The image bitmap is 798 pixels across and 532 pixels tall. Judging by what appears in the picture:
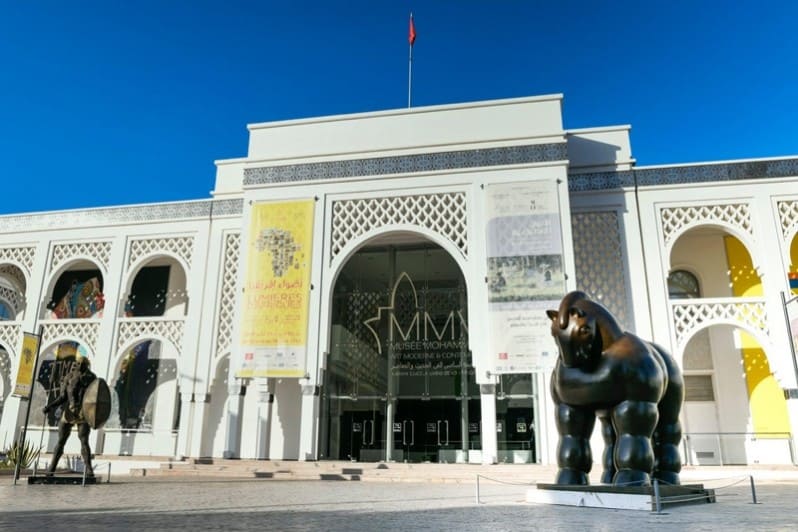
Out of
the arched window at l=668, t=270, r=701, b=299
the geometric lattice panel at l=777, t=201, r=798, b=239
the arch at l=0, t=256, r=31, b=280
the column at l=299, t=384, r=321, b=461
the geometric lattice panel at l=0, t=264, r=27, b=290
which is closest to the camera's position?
the column at l=299, t=384, r=321, b=461

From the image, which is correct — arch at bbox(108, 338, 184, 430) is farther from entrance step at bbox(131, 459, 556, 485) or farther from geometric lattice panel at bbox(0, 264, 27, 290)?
geometric lattice panel at bbox(0, 264, 27, 290)

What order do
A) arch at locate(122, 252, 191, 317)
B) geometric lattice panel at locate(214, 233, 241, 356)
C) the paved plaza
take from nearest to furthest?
→ the paved plaza → geometric lattice panel at locate(214, 233, 241, 356) → arch at locate(122, 252, 191, 317)

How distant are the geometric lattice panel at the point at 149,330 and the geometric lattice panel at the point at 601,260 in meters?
9.34

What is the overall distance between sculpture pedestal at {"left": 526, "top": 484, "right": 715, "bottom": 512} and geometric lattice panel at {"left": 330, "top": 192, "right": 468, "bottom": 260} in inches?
300

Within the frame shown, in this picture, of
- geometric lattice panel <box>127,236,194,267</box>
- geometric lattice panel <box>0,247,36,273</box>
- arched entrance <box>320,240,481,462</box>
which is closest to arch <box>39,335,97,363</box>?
geometric lattice panel <box>127,236,194,267</box>

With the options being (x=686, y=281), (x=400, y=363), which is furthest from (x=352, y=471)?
(x=686, y=281)

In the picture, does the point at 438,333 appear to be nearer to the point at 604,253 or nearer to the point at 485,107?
the point at 604,253

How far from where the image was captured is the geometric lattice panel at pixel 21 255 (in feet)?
53.4

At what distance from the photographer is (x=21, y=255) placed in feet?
53.8

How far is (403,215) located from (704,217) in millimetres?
6469

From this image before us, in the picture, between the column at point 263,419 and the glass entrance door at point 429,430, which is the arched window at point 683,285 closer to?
the glass entrance door at point 429,430

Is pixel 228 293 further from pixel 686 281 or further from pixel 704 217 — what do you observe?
pixel 686 281

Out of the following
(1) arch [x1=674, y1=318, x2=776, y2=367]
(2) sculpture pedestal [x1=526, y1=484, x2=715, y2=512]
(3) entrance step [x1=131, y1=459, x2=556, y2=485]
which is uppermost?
(1) arch [x1=674, y1=318, x2=776, y2=367]

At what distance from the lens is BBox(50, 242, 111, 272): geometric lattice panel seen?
15680 millimetres
